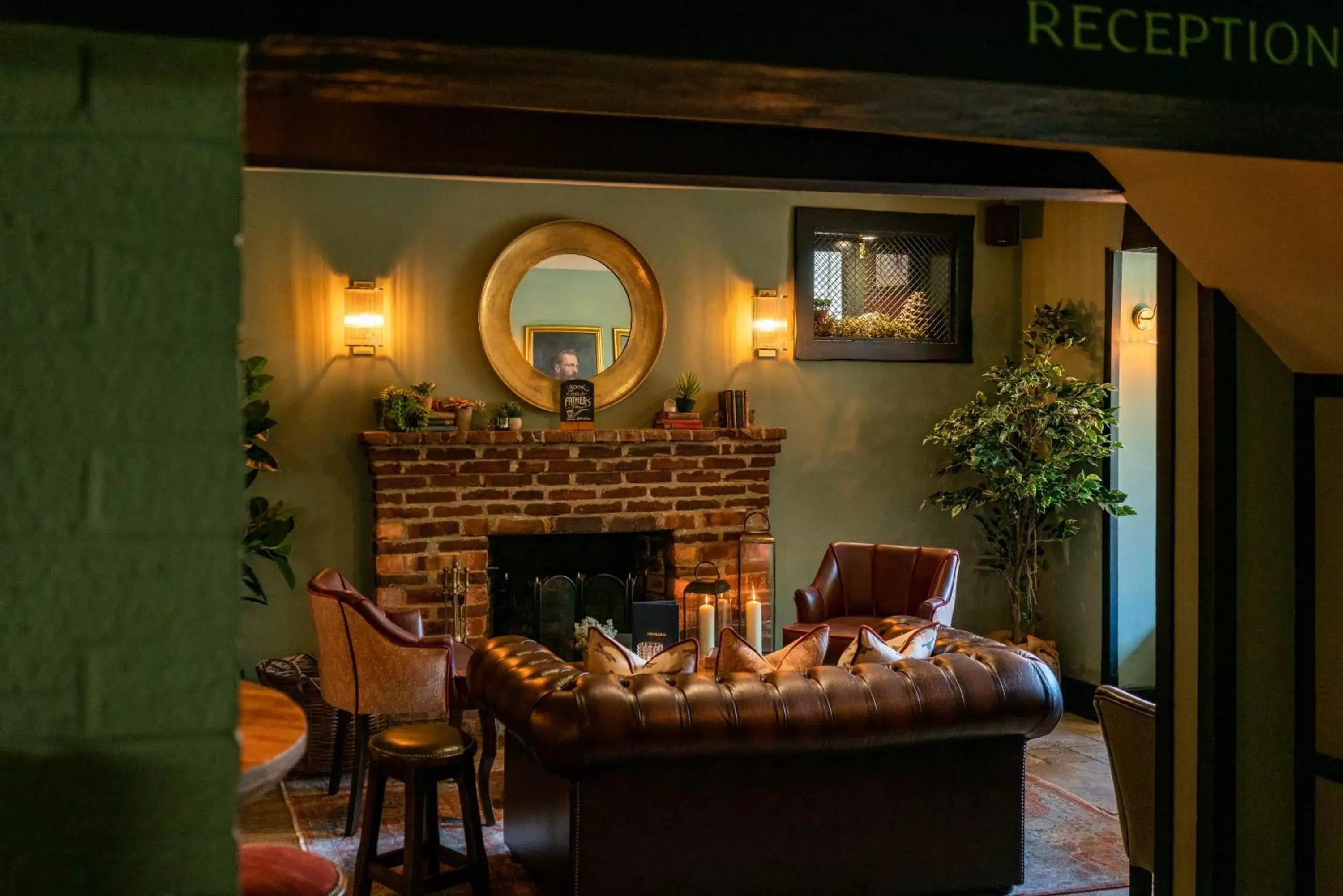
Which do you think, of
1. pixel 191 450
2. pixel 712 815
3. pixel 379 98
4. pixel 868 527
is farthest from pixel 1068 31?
pixel 868 527

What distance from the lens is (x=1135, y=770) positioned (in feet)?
11.3

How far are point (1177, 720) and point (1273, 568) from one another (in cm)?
47

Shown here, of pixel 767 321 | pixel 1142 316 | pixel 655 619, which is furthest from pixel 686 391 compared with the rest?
pixel 1142 316

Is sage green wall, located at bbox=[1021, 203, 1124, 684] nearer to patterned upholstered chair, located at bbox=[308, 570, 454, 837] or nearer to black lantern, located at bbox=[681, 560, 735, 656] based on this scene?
black lantern, located at bbox=[681, 560, 735, 656]

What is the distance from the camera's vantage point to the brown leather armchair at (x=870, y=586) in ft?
20.6

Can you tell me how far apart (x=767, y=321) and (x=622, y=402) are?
3.12ft

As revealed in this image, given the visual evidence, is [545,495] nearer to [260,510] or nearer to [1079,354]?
[260,510]

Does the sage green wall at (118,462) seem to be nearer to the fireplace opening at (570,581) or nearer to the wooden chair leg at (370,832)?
the wooden chair leg at (370,832)

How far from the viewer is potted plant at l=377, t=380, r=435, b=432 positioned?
20.4 ft

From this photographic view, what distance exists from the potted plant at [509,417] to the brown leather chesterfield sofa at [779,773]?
8.07ft

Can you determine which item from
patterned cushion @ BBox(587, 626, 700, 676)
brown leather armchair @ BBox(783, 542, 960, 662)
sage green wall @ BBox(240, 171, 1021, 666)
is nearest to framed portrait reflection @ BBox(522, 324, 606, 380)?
sage green wall @ BBox(240, 171, 1021, 666)

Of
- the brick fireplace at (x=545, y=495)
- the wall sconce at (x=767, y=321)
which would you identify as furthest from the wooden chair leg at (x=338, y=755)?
the wall sconce at (x=767, y=321)

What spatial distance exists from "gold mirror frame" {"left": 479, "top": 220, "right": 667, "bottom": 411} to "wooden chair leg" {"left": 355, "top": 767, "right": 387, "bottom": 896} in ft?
9.94

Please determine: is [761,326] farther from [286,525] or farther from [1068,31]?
[1068,31]
